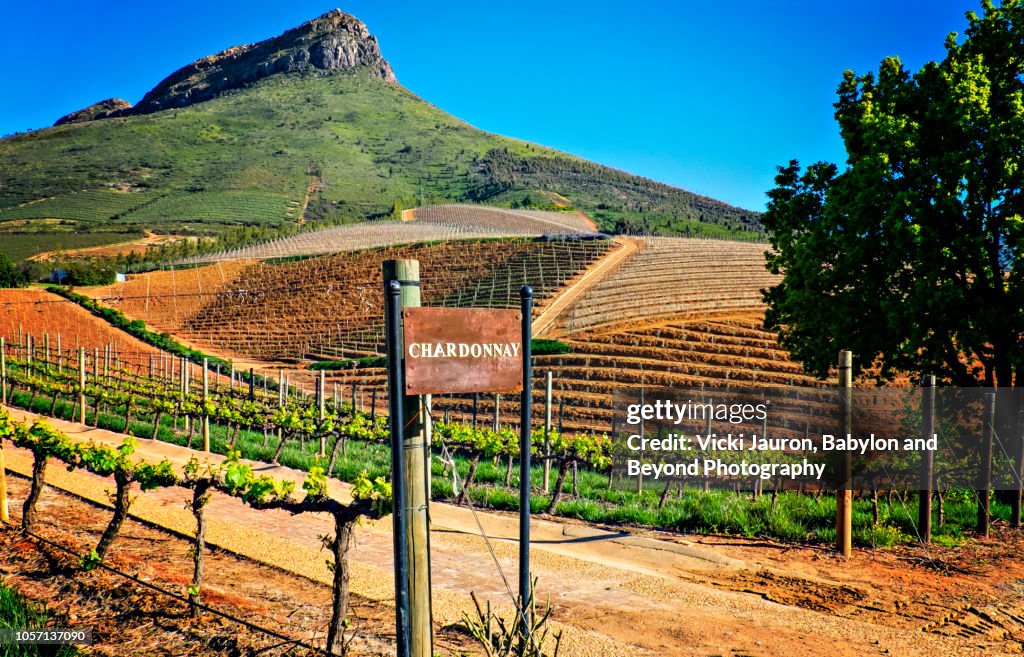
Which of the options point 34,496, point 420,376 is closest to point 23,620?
point 34,496

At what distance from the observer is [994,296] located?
11906 mm

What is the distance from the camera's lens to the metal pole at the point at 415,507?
4.44m

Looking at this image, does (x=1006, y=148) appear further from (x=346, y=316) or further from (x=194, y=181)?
(x=194, y=181)

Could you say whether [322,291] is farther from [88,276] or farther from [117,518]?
[117,518]

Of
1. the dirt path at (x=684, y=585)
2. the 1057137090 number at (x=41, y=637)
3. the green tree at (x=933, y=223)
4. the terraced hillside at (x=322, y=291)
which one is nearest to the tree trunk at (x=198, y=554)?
the 1057137090 number at (x=41, y=637)

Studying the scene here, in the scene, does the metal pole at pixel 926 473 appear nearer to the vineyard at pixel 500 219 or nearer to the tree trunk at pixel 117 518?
the tree trunk at pixel 117 518

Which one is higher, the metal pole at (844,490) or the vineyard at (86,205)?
the vineyard at (86,205)

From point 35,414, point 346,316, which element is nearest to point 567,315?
point 346,316

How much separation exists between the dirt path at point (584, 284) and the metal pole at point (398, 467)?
2550 centimetres

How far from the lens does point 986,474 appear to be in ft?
31.7

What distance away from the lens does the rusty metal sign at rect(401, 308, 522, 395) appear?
432 centimetres

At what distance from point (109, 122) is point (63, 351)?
139 m

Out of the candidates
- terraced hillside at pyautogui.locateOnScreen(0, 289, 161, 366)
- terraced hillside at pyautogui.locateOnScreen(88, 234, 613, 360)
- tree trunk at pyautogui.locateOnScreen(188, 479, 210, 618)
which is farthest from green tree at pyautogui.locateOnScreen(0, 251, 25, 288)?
tree trunk at pyautogui.locateOnScreen(188, 479, 210, 618)

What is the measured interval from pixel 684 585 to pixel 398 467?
4.52 m
